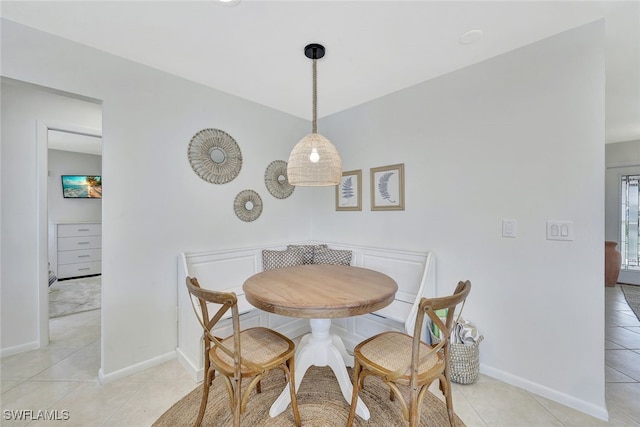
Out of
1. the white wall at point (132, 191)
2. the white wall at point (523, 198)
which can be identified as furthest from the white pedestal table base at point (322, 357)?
the white wall at point (132, 191)

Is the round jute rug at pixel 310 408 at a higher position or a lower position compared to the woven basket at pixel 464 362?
lower

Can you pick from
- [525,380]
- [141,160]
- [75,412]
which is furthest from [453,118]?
[75,412]

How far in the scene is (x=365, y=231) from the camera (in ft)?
9.30

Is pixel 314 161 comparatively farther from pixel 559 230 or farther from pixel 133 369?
pixel 133 369

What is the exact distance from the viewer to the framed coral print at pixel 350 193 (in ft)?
9.54

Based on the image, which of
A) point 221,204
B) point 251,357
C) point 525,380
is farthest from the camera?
point 221,204

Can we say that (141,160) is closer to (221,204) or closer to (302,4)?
(221,204)

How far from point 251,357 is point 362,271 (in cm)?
99

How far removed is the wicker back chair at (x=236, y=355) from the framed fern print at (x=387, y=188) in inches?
65.1

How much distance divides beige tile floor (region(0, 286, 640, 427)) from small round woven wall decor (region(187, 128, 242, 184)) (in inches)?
66.4

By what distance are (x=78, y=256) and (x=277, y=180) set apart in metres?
4.51

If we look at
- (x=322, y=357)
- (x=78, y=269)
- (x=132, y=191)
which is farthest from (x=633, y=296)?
(x=78, y=269)

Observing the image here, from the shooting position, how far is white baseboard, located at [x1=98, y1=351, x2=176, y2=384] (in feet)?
6.20

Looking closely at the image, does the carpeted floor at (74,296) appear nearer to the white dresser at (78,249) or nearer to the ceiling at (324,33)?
the white dresser at (78,249)
